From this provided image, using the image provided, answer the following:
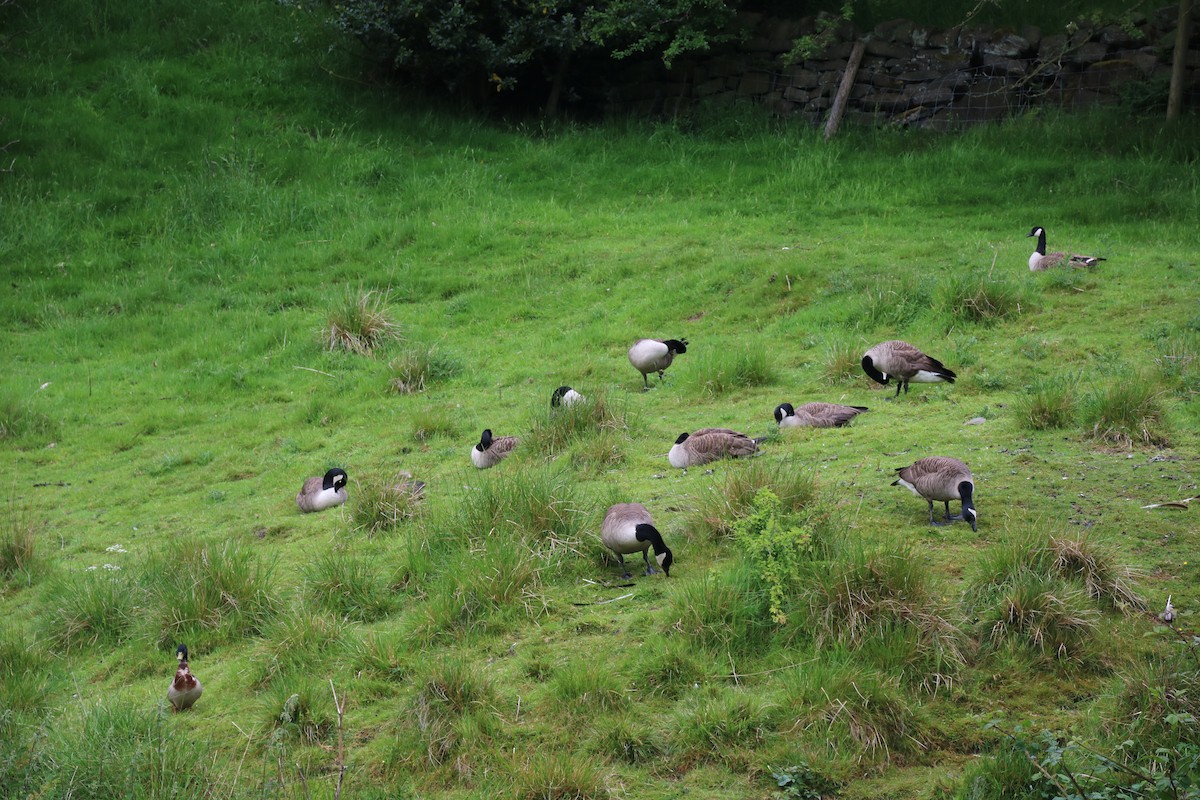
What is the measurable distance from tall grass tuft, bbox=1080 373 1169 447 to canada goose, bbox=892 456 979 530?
2.09m

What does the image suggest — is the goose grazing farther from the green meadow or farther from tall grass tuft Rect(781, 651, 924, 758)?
tall grass tuft Rect(781, 651, 924, 758)

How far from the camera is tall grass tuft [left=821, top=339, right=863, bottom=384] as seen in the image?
1280 centimetres

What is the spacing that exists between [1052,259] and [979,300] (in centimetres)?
202

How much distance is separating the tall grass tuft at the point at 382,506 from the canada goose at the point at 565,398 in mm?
2115

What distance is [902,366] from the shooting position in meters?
11.8

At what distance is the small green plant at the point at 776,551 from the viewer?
7211 mm

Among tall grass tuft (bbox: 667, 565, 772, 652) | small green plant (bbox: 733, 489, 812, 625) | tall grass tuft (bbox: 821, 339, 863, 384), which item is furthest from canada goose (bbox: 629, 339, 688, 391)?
tall grass tuft (bbox: 667, 565, 772, 652)

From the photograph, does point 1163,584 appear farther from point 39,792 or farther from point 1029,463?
point 39,792

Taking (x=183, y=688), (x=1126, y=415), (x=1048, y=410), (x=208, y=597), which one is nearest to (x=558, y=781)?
(x=183, y=688)

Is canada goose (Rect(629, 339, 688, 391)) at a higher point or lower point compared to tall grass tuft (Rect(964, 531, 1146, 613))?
lower

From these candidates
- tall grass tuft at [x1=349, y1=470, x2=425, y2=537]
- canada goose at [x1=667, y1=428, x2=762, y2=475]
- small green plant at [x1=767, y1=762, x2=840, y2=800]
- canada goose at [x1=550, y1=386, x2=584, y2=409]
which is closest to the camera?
small green plant at [x1=767, y1=762, x2=840, y2=800]

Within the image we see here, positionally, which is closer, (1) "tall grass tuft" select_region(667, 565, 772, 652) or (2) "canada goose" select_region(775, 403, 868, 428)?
(1) "tall grass tuft" select_region(667, 565, 772, 652)

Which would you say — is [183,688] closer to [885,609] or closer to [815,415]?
[885,609]

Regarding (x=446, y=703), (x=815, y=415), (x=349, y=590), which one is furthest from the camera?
(x=815, y=415)
